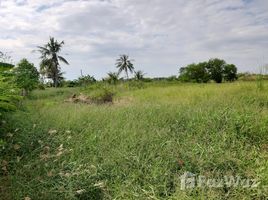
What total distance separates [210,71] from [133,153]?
124ft

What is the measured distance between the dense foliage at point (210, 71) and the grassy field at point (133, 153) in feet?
110

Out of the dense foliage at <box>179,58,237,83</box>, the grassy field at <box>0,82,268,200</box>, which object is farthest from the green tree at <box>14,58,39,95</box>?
the dense foliage at <box>179,58,237,83</box>

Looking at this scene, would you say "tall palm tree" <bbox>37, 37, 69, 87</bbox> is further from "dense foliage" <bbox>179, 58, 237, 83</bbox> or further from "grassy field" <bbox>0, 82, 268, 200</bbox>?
"grassy field" <bbox>0, 82, 268, 200</bbox>

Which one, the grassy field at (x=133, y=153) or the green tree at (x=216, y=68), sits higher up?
the green tree at (x=216, y=68)

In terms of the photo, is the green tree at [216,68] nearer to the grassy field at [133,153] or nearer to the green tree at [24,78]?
the green tree at [24,78]

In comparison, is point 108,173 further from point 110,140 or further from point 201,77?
point 201,77

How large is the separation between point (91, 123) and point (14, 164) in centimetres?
166

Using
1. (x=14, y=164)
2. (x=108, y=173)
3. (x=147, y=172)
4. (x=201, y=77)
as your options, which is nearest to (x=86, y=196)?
(x=108, y=173)

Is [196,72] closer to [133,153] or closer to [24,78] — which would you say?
[24,78]

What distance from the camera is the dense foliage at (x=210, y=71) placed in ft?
128

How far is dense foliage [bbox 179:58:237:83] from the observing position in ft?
128

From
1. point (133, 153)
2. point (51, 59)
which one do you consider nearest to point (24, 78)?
point (133, 153)

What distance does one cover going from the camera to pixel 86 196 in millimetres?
3607

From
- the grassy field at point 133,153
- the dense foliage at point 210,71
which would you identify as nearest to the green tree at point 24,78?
the grassy field at point 133,153
